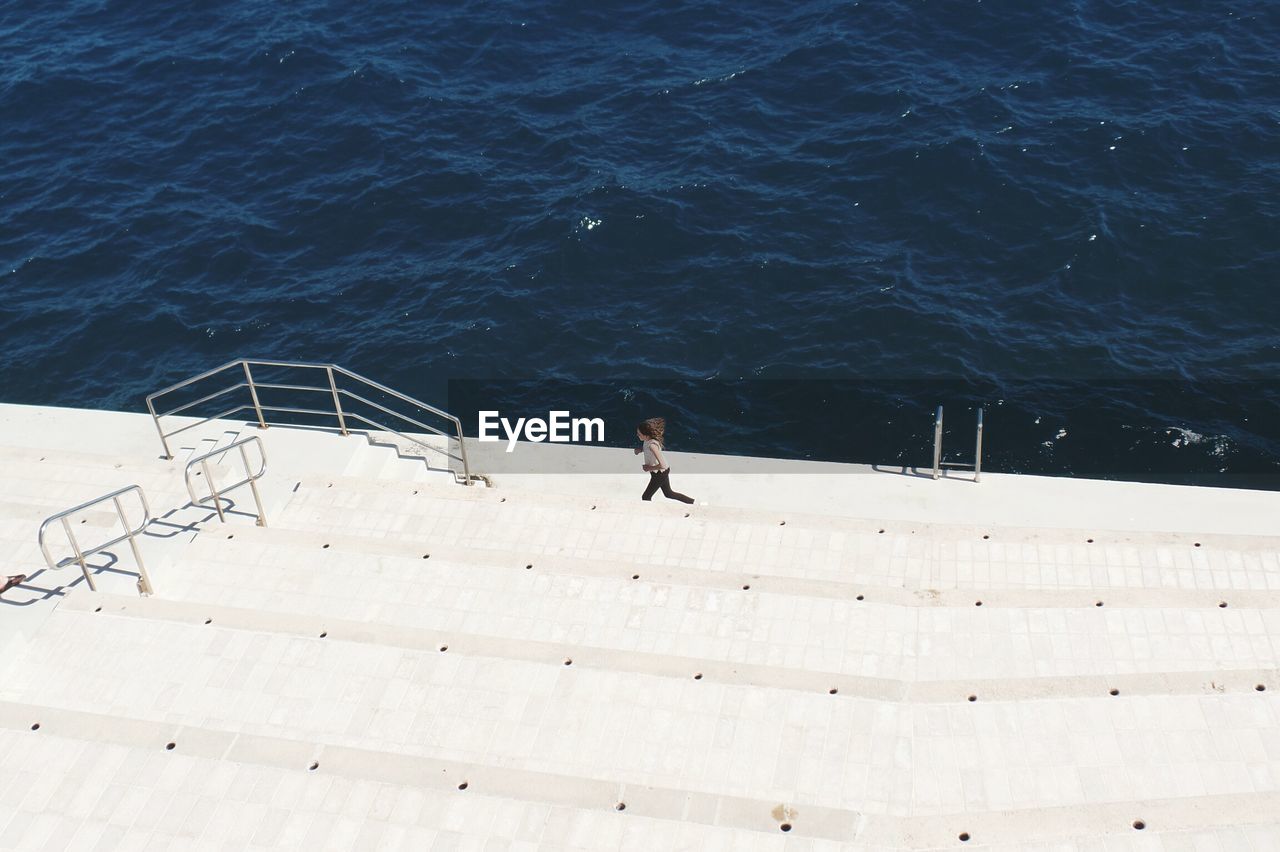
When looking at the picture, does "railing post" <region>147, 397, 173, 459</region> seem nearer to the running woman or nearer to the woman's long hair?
the running woman

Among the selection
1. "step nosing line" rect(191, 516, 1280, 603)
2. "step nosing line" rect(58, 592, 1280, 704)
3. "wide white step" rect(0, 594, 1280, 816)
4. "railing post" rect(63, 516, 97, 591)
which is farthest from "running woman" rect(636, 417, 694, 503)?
"railing post" rect(63, 516, 97, 591)

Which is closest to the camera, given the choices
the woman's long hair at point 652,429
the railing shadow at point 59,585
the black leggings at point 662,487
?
the railing shadow at point 59,585

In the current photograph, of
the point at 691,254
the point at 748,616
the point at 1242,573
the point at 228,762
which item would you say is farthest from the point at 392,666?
the point at 691,254

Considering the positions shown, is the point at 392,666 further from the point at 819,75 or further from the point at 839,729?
the point at 819,75

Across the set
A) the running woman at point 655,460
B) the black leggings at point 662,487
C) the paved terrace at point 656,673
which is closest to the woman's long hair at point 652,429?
the running woman at point 655,460

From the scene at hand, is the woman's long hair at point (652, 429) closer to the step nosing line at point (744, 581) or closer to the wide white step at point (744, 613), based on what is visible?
the step nosing line at point (744, 581)

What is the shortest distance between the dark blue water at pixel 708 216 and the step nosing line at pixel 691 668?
1150 centimetres

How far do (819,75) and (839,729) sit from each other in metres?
26.7

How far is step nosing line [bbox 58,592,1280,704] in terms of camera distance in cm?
1282

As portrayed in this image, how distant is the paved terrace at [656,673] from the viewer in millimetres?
11867

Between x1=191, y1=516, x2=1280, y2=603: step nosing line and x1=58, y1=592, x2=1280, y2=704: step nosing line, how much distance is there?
1.28m

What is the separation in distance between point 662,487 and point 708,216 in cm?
1433

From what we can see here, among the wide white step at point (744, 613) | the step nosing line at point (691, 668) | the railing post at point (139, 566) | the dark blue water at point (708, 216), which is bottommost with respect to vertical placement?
the dark blue water at point (708, 216)

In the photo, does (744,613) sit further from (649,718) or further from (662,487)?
(662,487)
